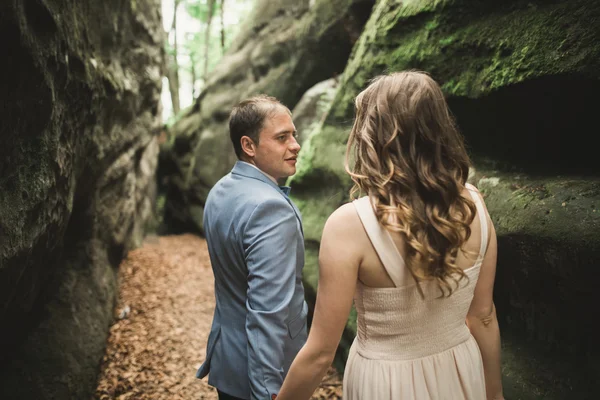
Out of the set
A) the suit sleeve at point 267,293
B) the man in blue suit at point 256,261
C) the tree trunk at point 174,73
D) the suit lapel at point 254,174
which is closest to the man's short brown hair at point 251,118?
the man in blue suit at point 256,261

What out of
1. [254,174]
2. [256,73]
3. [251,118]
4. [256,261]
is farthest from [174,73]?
[256,261]

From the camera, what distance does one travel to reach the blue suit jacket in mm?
2301

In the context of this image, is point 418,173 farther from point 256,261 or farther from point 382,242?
point 256,261

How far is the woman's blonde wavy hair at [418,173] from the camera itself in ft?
5.43

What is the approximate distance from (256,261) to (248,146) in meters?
0.89

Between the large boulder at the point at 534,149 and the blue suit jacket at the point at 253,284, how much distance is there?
5.41ft

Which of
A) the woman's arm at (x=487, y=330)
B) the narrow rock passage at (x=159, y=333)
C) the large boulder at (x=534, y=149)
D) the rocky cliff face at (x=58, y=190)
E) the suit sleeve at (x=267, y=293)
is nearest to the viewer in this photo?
the woman's arm at (x=487, y=330)

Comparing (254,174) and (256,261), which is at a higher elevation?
(254,174)

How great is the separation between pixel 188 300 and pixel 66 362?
9.11 feet

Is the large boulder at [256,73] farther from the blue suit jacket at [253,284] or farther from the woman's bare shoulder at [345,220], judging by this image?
the woman's bare shoulder at [345,220]

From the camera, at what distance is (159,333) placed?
5777 millimetres

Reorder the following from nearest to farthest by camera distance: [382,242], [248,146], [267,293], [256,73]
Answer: [382,242] → [267,293] → [248,146] → [256,73]

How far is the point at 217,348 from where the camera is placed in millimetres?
2648

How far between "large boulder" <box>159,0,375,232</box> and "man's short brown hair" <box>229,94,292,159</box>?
6.85m
